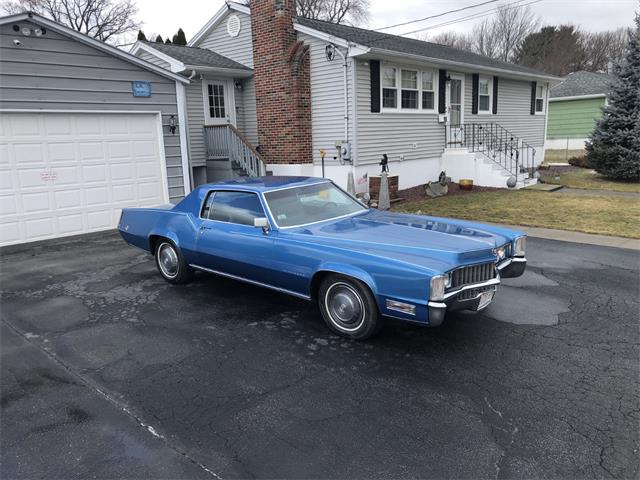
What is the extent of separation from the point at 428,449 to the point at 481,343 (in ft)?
5.71

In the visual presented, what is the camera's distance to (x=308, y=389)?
3.76 m

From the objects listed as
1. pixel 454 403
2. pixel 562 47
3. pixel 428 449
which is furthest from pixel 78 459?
pixel 562 47

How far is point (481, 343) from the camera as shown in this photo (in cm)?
449

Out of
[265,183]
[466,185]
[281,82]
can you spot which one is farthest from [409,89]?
[265,183]

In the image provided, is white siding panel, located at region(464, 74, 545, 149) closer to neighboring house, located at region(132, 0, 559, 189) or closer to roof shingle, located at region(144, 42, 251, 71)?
neighboring house, located at region(132, 0, 559, 189)

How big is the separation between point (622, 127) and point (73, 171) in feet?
56.1

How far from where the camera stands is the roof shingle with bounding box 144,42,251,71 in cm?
1497

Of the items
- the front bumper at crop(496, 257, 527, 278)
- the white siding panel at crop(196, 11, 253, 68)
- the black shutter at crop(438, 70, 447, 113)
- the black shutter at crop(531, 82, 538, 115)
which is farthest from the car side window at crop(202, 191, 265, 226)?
the black shutter at crop(531, 82, 538, 115)

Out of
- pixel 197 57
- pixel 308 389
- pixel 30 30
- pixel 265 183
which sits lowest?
pixel 308 389

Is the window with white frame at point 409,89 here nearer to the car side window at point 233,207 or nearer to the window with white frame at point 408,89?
the window with white frame at point 408,89

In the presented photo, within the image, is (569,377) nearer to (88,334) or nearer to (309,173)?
(88,334)

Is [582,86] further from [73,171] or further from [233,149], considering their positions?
[73,171]

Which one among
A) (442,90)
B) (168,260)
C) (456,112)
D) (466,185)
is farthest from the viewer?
(456,112)

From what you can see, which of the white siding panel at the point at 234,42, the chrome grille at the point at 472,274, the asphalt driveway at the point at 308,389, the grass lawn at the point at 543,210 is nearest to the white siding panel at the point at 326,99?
the white siding panel at the point at 234,42
